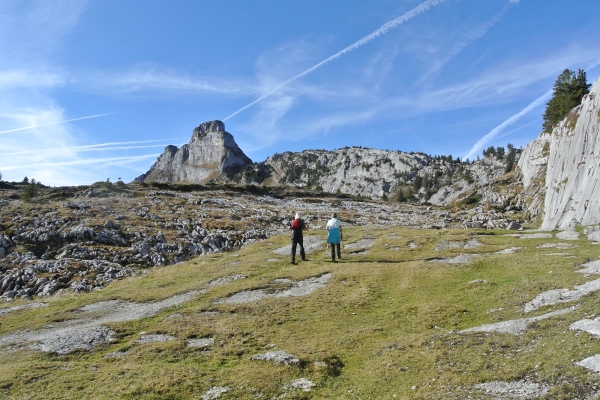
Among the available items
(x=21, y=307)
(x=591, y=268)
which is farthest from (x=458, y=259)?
(x=21, y=307)

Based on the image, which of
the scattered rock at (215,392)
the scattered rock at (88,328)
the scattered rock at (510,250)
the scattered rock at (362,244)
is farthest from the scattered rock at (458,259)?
the scattered rock at (215,392)

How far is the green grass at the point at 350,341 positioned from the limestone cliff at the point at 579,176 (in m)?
12.9

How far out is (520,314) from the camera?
15.2 meters

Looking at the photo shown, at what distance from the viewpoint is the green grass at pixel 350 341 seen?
10750 millimetres

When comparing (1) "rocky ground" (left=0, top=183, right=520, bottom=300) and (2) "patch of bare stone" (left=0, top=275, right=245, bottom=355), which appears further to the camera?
(1) "rocky ground" (left=0, top=183, right=520, bottom=300)

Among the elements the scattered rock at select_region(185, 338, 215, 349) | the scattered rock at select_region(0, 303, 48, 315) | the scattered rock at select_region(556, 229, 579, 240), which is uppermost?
the scattered rock at select_region(556, 229, 579, 240)

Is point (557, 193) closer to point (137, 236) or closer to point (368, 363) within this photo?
point (368, 363)

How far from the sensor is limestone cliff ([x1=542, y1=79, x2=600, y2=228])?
37.7 meters

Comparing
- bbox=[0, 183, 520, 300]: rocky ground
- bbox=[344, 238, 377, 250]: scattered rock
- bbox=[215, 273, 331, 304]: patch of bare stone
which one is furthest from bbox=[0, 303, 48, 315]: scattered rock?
bbox=[344, 238, 377, 250]: scattered rock

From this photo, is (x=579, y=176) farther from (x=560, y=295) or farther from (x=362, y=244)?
(x=560, y=295)

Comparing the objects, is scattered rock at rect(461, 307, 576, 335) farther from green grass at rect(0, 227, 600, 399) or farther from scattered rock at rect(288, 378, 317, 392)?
scattered rock at rect(288, 378, 317, 392)

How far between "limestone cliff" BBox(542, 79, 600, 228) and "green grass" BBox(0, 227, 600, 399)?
12.9 meters

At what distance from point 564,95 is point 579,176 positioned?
7139cm

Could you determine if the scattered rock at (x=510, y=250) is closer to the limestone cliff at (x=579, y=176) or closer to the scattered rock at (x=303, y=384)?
the limestone cliff at (x=579, y=176)
